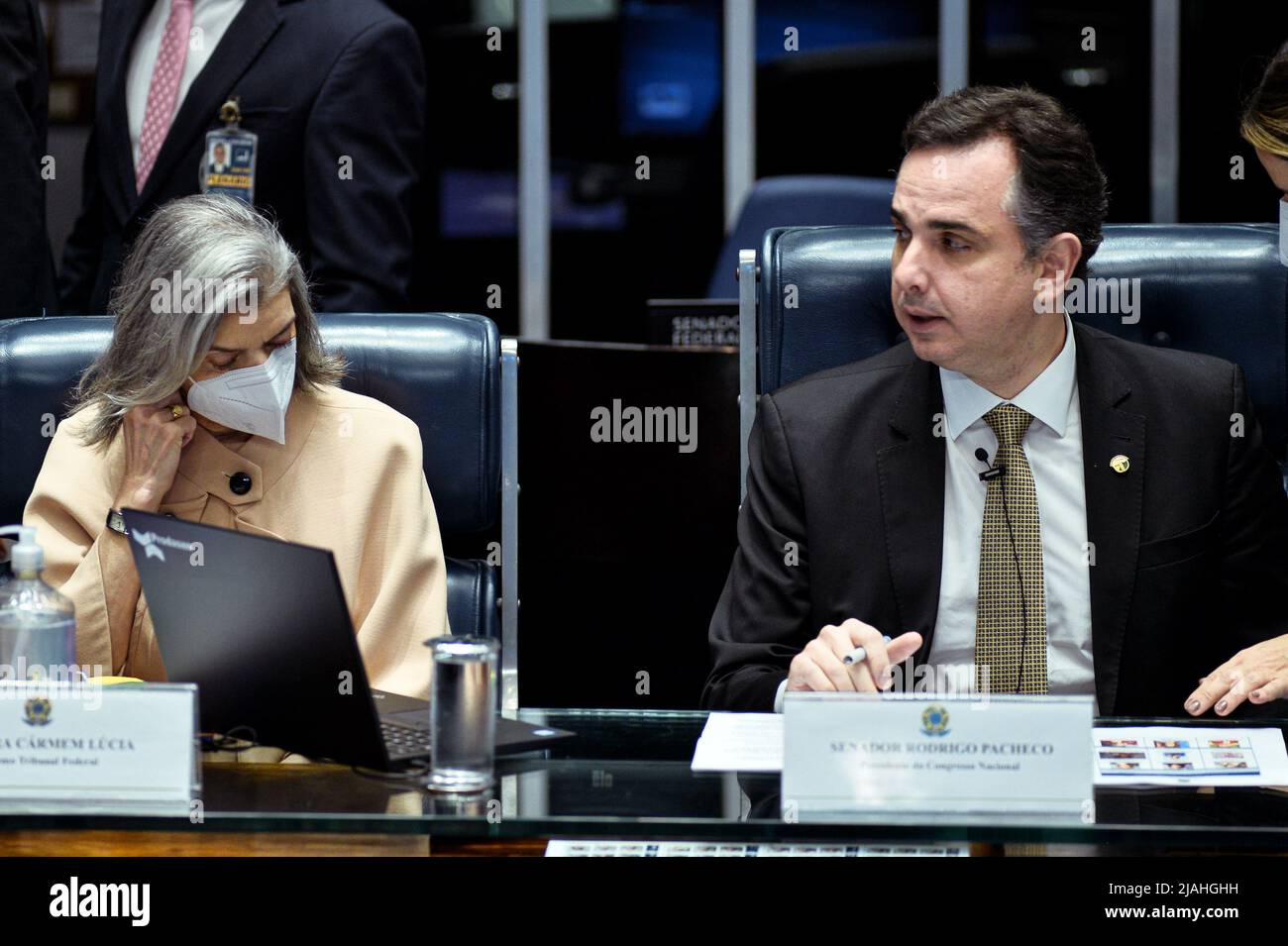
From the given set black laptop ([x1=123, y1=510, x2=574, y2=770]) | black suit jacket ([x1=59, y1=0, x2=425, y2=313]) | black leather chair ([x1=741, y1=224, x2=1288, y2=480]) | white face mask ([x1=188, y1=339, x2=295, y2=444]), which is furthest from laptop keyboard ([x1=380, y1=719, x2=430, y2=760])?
black suit jacket ([x1=59, y1=0, x2=425, y2=313])

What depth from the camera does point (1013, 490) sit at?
1.96 m

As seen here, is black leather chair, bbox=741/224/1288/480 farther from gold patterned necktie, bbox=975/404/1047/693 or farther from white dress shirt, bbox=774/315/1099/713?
gold patterned necktie, bbox=975/404/1047/693

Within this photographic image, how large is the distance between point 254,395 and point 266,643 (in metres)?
0.67

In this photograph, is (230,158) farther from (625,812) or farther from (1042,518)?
(625,812)

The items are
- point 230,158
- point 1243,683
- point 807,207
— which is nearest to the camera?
point 1243,683

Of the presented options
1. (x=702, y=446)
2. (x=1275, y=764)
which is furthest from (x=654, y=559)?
(x=1275, y=764)

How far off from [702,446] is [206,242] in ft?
3.73

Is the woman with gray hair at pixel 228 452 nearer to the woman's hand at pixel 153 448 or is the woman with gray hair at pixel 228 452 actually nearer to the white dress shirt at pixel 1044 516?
the woman's hand at pixel 153 448

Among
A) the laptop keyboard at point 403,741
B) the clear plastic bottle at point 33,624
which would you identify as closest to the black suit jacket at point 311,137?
the clear plastic bottle at point 33,624

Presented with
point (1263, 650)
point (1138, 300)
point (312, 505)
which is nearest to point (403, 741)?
point (312, 505)

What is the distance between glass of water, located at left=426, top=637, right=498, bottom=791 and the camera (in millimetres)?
1354

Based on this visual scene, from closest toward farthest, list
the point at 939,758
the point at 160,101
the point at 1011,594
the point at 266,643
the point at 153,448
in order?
1. the point at 939,758
2. the point at 266,643
3. the point at 1011,594
4. the point at 153,448
5. the point at 160,101
